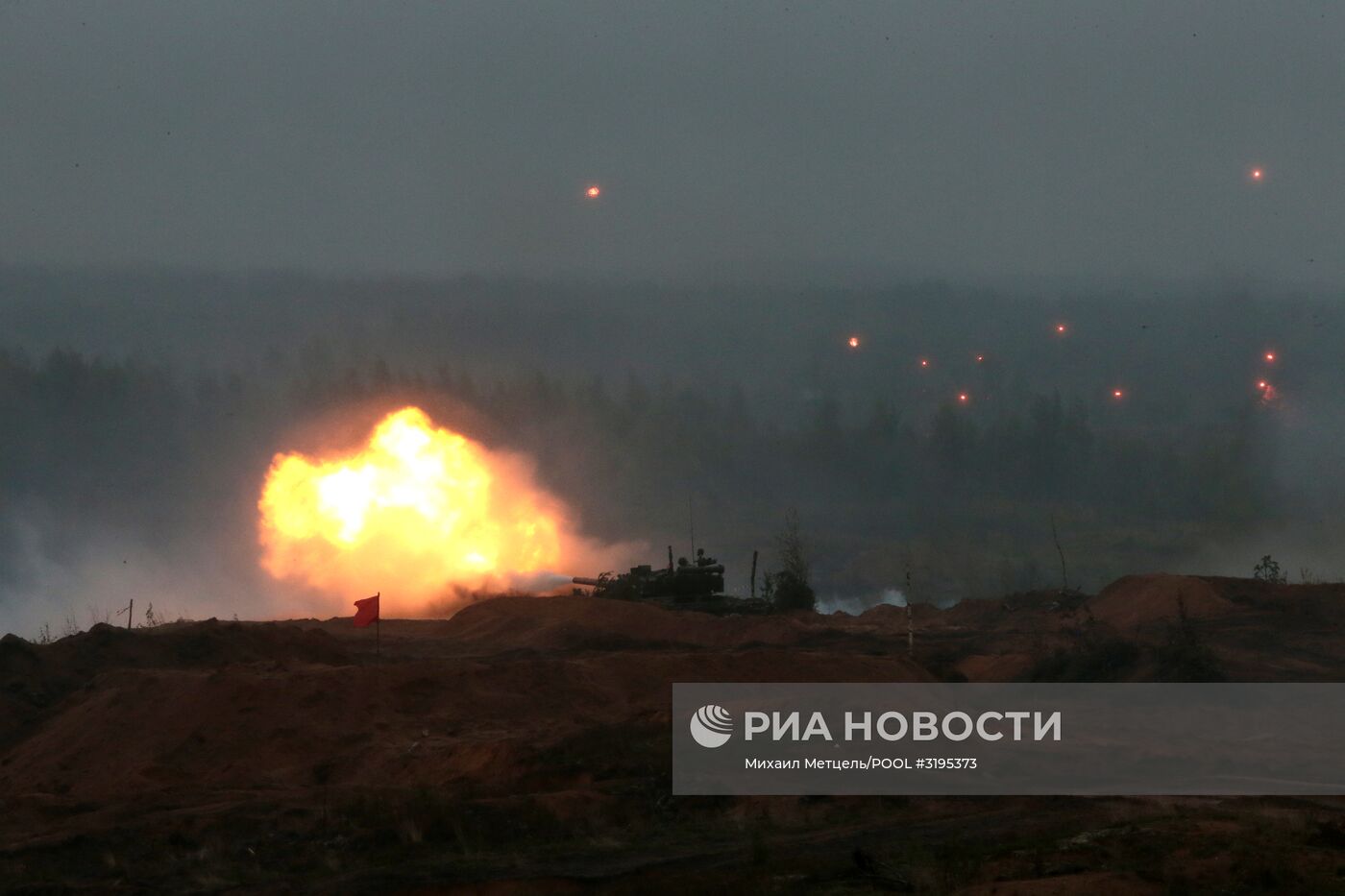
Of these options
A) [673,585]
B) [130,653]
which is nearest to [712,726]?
[130,653]

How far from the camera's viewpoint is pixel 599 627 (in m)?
54.5

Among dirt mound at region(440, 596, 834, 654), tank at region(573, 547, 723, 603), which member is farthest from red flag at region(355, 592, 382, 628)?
tank at region(573, 547, 723, 603)

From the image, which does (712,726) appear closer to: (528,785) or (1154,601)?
(528,785)

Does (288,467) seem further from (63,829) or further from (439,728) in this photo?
(63,829)

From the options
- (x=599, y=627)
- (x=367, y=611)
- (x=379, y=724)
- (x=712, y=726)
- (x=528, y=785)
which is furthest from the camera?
(x=599, y=627)

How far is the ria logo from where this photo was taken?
25422 mm

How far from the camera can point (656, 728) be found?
2728 cm

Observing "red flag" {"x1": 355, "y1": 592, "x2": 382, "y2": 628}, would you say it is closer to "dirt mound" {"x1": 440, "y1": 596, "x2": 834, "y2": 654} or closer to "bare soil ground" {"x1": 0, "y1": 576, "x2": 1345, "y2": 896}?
"bare soil ground" {"x1": 0, "y1": 576, "x2": 1345, "y2": 896}

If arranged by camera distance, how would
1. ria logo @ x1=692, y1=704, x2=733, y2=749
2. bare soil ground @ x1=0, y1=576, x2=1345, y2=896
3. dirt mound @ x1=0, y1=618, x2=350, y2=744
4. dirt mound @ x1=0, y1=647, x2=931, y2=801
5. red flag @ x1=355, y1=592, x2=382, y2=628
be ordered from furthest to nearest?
1. dirt mound @ x1=0, y1=618, x2=350, y2=744
2. red flag @ x1=355, y1=592, x2=382, y2=628
3. dirt mound @ x1=0, y1=647, x2=931, y2=801
4. ria logo @ x1=692, y1=704, x2=733, y2=749
5. bare soil ground @ x1=0, y1=576, x2=1345, y2=896

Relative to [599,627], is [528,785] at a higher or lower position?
lower

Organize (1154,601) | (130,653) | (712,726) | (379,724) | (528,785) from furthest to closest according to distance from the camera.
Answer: (1154,601) → (130,653) → (379,724) → (712,726) → (528,785)

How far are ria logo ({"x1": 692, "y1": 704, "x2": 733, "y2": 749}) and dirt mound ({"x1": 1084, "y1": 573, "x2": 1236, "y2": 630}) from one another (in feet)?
86.5

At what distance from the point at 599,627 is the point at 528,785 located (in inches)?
1172

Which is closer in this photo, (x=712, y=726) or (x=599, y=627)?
(x=712, y=726)
